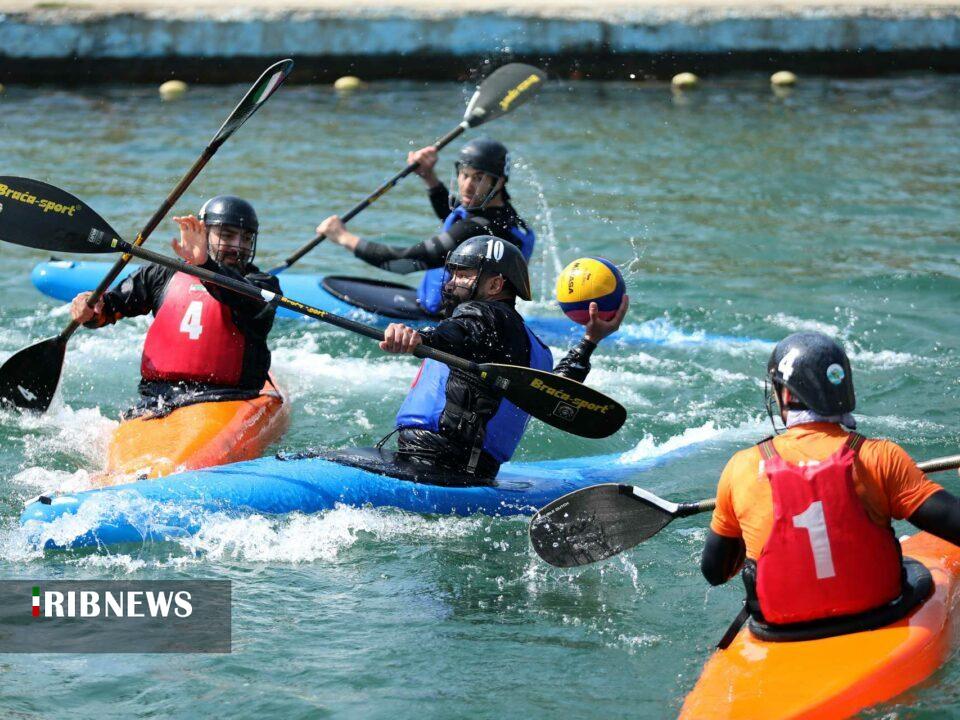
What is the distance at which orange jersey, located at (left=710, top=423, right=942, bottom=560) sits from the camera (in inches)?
143

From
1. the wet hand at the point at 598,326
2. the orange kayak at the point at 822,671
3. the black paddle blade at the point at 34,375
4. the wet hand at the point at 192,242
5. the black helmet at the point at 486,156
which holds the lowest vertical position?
the black paddle blade at the point at 34,375

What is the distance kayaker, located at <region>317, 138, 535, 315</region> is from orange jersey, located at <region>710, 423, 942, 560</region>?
4.28 metres

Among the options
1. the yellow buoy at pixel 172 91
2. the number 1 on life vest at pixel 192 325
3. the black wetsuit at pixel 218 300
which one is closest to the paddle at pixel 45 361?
the black wetsuit at pixel 218 300

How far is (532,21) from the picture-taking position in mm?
17109

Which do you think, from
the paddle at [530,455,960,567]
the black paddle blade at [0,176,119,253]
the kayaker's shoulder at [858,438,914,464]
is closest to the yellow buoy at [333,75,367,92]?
the black paddle blade at [0,176,119,253]

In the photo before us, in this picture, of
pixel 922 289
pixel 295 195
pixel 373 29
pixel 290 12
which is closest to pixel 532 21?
pixel 373 29

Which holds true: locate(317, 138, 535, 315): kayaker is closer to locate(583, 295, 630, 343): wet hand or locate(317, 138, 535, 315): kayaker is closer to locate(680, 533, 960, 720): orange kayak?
locate(583, 295, 630, 343): wet hand

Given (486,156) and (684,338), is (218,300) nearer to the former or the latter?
(486,156)

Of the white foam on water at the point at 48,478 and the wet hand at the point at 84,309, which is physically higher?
the wet hand at the point at 84,309

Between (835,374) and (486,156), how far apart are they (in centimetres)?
441

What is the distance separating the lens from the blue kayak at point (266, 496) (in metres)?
5.02

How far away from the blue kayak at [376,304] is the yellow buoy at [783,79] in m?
9.03

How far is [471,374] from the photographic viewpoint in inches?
208

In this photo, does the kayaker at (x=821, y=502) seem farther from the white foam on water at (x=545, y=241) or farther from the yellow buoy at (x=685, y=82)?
the yellow buoy at (x=685, y=82)
